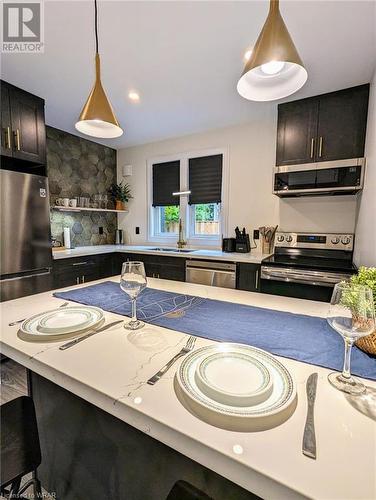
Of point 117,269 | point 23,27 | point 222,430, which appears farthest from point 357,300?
point 117,269

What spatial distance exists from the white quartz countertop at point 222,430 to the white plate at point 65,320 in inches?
2.8

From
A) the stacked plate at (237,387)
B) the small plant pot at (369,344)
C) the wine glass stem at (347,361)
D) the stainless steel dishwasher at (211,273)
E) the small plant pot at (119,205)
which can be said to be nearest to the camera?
the stacked plate at (237,387)

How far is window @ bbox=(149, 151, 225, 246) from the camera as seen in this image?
11.4 ft

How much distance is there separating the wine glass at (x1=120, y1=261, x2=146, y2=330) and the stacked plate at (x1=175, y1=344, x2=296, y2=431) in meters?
0.32

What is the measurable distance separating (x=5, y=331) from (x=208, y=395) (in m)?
0.80

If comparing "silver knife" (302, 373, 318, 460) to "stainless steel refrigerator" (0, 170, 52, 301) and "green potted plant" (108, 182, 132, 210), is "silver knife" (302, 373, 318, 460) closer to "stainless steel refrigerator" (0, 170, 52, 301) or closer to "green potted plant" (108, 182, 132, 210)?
"stainless steel refrigerator" (0, 170, 52, 301)

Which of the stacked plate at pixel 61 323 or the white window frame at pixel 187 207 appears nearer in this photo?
the stacked plate at pixel 61 323

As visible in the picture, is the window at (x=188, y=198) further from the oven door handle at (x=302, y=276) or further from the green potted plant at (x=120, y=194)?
the oven door handle at (x=302, y=276)

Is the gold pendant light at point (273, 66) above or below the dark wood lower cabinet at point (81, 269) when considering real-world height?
above

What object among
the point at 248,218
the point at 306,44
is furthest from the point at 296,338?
the point at 248,218

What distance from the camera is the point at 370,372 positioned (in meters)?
0.67

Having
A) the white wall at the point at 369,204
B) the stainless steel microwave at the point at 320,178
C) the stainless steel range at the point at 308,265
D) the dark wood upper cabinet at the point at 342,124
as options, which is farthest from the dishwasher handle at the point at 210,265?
the dark wood upper cabinet at the point at 342,124

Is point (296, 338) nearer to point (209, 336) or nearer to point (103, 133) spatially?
point (209, 336)

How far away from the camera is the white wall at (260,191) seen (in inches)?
108
